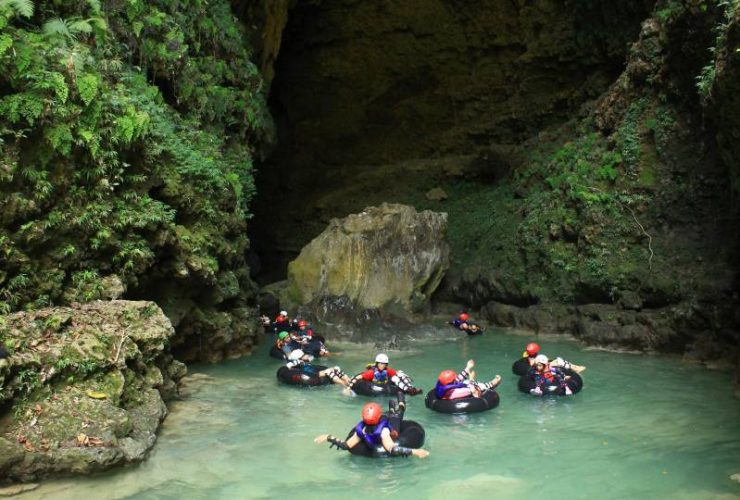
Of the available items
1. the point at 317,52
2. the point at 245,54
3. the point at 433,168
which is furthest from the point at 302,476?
the point at 317,52

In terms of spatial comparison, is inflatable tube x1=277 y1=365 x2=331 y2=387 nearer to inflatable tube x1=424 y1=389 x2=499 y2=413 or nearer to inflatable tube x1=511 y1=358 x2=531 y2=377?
inflatable tube x1=424 y1=389 x2=499 y2=413

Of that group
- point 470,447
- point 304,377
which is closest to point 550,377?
point 470,447

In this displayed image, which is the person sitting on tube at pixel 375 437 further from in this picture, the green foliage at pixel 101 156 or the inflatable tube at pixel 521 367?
the inflatable tube at pixel 521 367

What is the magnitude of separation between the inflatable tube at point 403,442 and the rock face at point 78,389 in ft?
9.54

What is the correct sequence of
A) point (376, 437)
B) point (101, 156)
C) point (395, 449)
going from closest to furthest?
point (395, 449) < point (376, 437) < point (101, 156)

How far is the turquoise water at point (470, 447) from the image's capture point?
793 centimetres

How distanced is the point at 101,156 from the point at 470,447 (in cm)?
739

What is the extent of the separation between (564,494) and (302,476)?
3.26 m

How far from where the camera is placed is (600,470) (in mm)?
8453

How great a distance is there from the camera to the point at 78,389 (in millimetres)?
8828

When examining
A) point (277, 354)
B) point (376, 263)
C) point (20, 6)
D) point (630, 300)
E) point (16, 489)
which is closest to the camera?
point (16, 489)

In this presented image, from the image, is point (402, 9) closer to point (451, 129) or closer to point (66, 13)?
point (451, 129)

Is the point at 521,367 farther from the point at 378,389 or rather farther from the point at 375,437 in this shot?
the point at 375,437

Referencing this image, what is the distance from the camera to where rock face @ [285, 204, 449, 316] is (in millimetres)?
20672
